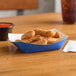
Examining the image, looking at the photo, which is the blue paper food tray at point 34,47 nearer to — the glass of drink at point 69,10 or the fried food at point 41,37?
the fried food at point 41,37

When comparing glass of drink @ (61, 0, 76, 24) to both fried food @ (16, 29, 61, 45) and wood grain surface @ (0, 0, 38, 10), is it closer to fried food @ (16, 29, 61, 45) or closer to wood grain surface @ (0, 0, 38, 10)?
fried food @ (16, 29, 61, 45)

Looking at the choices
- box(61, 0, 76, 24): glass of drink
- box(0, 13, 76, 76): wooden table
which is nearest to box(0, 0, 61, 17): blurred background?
box(61, 0, 76, 24): glass of drink

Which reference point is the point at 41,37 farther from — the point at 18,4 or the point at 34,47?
the point at 18,4

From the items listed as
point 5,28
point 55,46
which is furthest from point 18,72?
point 5,28

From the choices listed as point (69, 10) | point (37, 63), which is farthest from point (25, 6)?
point (37, 63)

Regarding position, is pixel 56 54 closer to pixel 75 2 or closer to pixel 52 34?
pixel 52 34
